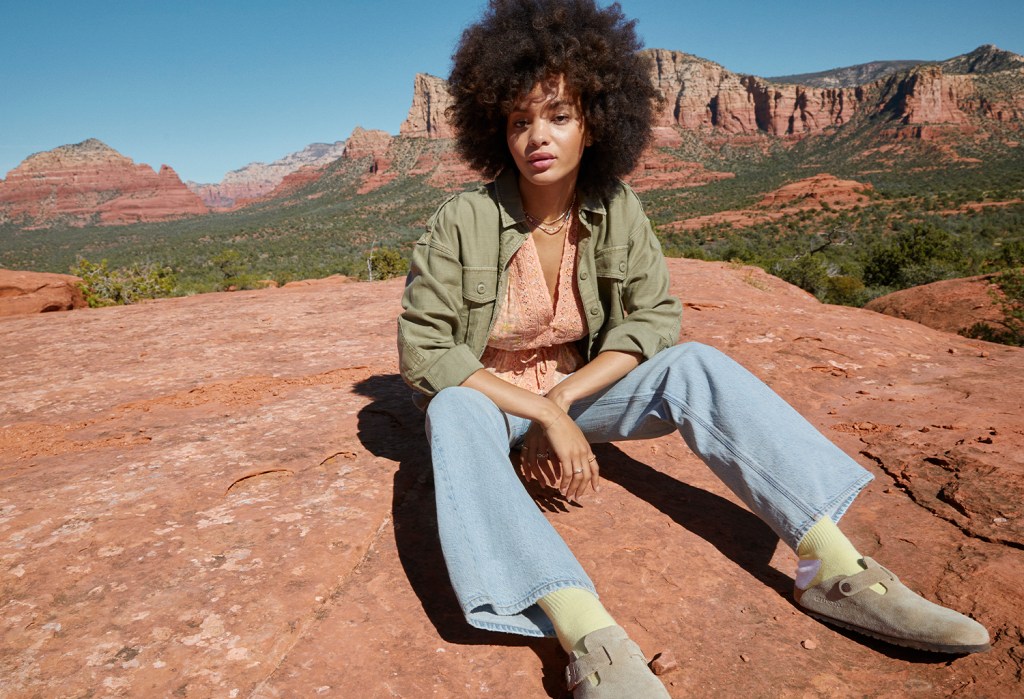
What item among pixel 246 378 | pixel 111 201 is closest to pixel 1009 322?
pixel 246 378

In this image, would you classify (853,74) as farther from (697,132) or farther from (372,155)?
(372,155)

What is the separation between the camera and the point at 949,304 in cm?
780

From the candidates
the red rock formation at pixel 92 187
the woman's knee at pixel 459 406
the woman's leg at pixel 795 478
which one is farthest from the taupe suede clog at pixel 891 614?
the red rock formation at pixel 92 187

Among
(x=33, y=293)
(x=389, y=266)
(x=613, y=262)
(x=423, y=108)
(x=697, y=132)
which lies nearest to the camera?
(x=613, y=262)

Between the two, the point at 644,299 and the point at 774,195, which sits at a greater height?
the point at 644,299

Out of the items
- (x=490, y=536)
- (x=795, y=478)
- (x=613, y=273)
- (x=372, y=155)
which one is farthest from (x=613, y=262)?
(x=372, y=155)

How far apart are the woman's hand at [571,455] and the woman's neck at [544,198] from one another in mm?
722

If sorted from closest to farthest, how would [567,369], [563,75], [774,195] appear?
[563,75] < [567,369] < [774,195]

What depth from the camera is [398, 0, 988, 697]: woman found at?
1410mm

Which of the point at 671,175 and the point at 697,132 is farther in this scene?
the point at 697,132

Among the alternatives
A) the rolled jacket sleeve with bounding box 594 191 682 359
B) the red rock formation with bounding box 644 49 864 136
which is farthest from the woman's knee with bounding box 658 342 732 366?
the red rock formation with bounding box 644 49 864 136

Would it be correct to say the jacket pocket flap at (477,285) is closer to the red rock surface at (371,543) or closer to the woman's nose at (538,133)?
the woman's nose at (538,133)

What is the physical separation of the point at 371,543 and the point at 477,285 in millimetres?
828

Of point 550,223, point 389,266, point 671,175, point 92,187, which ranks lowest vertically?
point 389,266
